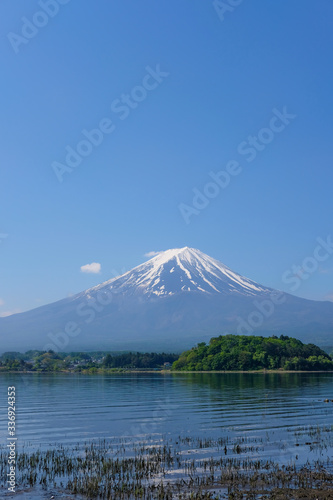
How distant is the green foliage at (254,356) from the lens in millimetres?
94475

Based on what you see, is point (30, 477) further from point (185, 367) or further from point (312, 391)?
point (185, 367)

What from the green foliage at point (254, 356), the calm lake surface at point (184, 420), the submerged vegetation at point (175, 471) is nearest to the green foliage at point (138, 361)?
the green foliage at point (254, 356)

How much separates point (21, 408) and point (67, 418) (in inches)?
298

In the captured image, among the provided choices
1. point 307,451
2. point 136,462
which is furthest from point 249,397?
point 136,462

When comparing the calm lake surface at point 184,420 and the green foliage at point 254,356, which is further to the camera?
the green foliage at point 254,356

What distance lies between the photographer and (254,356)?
99.2 m

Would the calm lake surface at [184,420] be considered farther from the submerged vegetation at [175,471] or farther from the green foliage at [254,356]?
the green foliage at [254,356]

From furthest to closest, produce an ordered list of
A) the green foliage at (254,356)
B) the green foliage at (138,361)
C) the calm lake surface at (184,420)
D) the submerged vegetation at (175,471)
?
the green foliage at (138,361)
the green foliage at (254,356)
the calm lake surface at (184,420)
the submerged vegetation at (175,471)

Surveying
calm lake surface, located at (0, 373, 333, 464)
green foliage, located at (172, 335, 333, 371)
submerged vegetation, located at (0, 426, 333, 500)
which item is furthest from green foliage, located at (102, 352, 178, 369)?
submerged vegetation, located at (0, 426, 333, 500)

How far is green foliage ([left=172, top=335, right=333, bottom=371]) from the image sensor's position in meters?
94.5

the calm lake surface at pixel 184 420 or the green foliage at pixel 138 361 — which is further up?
the calm lake surface at pixel 184 420

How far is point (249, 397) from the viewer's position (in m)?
41.6

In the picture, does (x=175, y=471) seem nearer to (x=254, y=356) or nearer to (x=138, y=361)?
(x=254, y=356)

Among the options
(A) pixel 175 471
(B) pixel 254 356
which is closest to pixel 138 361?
(B) pixel 254 356
